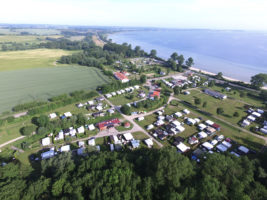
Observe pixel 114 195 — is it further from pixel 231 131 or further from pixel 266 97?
pixel 266 97

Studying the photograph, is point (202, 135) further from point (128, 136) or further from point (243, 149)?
point (128, 136)

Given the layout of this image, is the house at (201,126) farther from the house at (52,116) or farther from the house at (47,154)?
the house at (52,116)

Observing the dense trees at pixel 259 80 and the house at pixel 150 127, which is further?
the dense trees at pixel 259 80

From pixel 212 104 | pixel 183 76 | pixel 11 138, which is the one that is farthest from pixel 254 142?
pixel 11 138

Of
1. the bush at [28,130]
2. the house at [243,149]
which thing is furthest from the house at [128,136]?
the house at [243,149]

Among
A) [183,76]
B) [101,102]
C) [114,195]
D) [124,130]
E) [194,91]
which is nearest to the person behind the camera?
[114,195]

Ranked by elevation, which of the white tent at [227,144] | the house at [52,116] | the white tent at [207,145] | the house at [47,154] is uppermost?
the house at [47,154]

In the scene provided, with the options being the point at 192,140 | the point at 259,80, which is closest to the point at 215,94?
the point at 259,80
